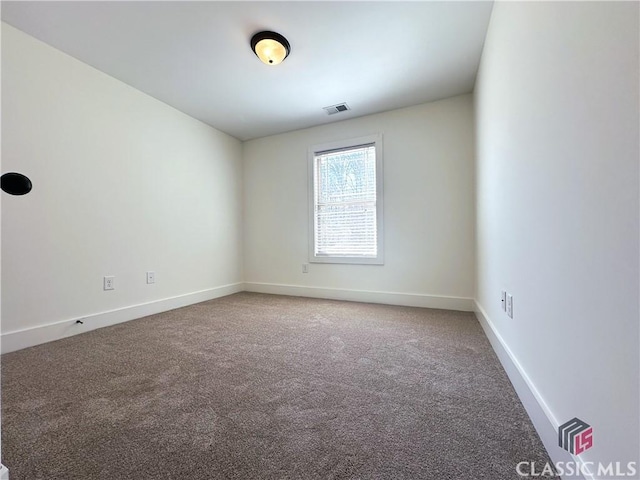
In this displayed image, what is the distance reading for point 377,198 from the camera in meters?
3.37

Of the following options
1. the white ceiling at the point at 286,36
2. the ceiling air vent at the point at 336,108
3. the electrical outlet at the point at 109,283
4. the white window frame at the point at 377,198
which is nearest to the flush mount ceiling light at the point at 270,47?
the white ceiling at the point at 286,36

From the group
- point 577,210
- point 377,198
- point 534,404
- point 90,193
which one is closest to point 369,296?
point 377,198

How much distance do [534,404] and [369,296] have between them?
2.30 m

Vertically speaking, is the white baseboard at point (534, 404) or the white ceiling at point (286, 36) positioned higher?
the white ceiling at point (286, 36)

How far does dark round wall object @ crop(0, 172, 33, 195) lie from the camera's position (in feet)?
2.36

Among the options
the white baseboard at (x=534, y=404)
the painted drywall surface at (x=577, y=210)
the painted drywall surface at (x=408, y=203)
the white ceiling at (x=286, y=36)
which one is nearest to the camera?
the painted drywall surface at (x=577, y=210)

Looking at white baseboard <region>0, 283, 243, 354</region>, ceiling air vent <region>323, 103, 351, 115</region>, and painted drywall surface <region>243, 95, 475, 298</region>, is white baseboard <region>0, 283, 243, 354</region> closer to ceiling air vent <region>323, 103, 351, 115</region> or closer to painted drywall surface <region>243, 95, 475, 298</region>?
painted drywall surface <region>243, 95, 475, 298</region>

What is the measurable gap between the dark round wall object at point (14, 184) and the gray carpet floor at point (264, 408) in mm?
916

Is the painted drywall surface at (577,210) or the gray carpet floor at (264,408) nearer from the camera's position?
the painted drywall surface at (577,210)

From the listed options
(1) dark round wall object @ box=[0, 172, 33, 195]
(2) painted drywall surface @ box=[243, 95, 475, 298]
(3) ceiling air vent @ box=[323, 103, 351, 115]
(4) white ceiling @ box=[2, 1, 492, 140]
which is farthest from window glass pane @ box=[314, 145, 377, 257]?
(1) dark round wall object @ box=[0, 172, 33, 195]

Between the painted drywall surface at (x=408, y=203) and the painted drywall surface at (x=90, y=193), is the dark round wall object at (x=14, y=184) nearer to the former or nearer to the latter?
the painted drywall surface at (x=90, y=193)

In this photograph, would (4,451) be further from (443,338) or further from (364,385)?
(443,338)

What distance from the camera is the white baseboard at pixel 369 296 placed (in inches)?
117

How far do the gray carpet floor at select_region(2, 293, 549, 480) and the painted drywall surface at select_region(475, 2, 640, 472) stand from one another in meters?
0.31
